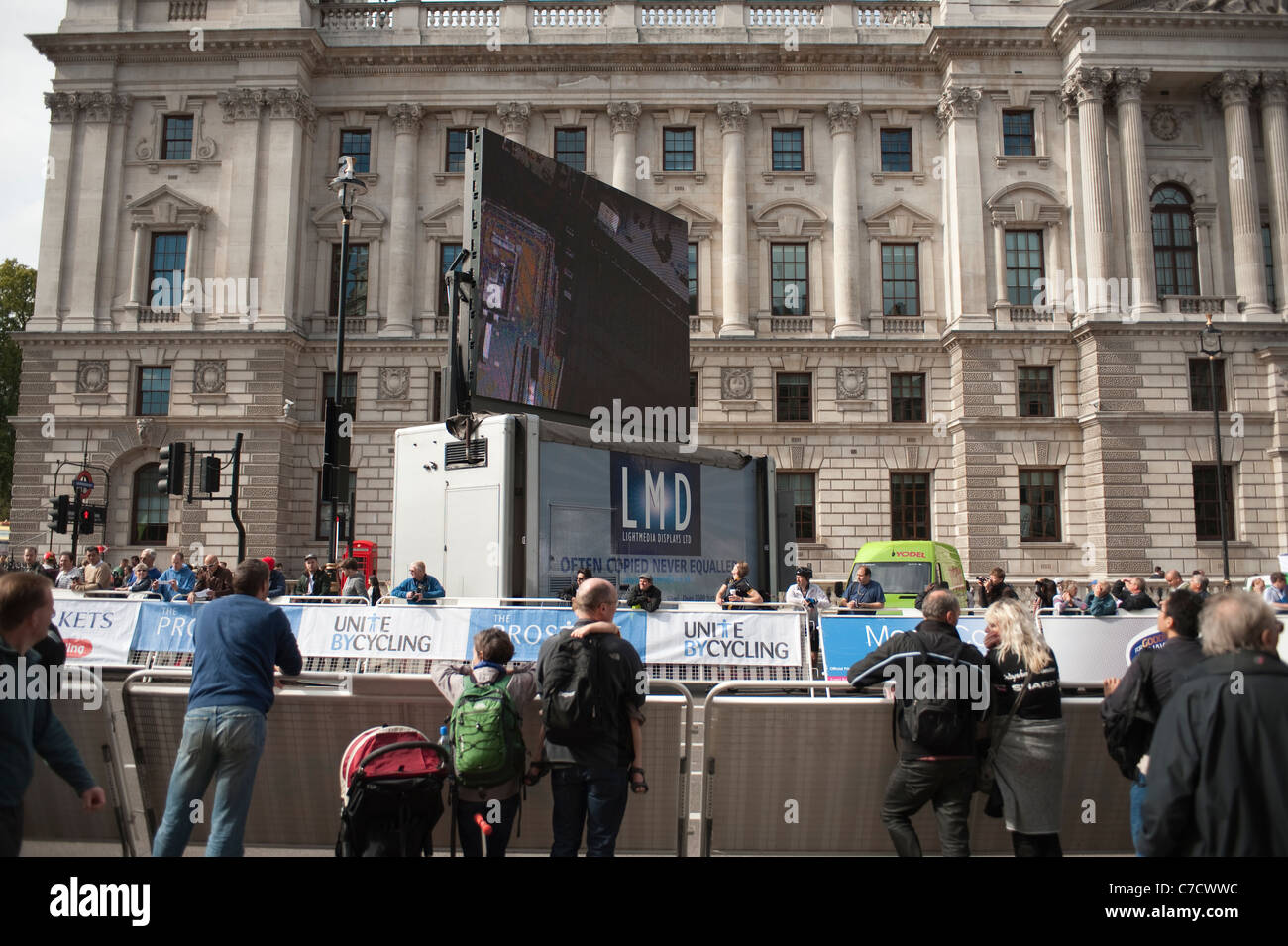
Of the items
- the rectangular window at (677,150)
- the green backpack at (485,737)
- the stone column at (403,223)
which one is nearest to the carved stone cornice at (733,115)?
the rectangular window at (677,150)

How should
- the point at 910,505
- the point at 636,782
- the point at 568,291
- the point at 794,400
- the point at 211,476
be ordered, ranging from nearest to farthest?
the point at 636,782 < the point at 568,291 < the point at 211,476 < the point at 910,505 < the point at 794,400

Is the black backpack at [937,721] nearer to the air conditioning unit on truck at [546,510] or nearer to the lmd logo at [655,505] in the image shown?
the air conditioning unit on truck at [546,510]

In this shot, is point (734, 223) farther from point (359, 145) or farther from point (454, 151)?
point (359, 145)

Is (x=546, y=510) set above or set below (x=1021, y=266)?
below

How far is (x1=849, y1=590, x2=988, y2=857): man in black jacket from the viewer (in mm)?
5676

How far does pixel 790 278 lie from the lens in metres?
34.1

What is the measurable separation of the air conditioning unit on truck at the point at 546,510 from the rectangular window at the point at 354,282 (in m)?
22.4

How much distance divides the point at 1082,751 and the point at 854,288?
28.4m

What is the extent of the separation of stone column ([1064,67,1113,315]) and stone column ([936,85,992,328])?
3.43 m

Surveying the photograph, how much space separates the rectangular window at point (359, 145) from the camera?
34812 millimetres

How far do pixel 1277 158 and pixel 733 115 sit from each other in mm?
19416

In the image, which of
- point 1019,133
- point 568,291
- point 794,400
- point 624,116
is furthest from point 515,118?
point 568,291

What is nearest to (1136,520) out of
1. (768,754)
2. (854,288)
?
(854,288)
